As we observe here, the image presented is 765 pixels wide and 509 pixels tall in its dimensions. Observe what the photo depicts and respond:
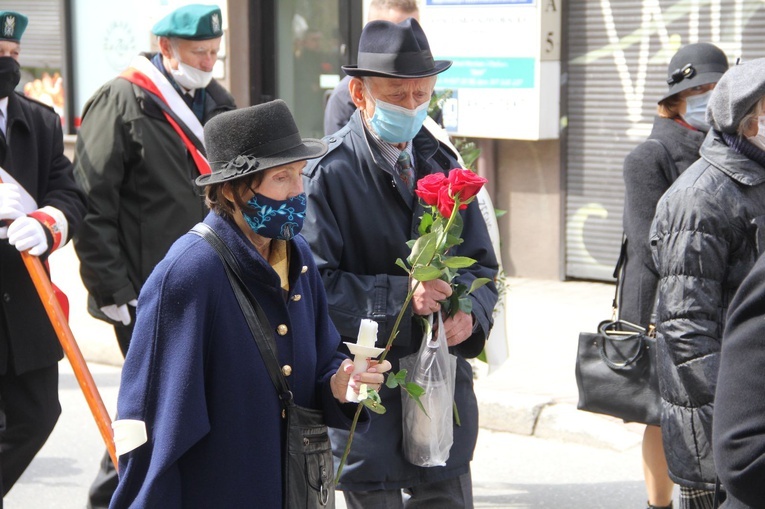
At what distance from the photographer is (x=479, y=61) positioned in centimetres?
920

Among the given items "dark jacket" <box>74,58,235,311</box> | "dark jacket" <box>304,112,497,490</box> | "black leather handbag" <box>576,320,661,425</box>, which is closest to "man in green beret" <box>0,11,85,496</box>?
"dark jacket" <box>74,58,235,311</box>

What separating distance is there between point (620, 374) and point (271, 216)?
207 cm

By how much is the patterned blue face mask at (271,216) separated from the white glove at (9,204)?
1.76m

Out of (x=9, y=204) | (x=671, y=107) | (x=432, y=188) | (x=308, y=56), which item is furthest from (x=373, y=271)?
(x=308, y=56)

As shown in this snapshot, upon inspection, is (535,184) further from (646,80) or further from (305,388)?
(305,388)

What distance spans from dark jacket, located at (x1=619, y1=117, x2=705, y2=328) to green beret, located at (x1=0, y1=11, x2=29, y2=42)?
2.46 meters

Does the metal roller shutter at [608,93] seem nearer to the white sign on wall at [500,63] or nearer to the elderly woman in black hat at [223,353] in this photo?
the white sign on wall at [500,63]

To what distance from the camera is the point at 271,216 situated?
2949 millimetres

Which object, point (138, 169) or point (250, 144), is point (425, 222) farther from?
point (138, 169)

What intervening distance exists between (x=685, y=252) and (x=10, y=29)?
261cm

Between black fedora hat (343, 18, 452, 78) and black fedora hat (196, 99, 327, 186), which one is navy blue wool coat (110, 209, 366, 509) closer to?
black fedora hat (196, 99, 327, 186)

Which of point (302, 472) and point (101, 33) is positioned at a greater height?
point (101, 33)

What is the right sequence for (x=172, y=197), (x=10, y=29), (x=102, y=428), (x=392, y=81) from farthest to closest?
(x=172, y=197)
(x=10, y=29)
(x=392, y=81)
(x=102, y=428)

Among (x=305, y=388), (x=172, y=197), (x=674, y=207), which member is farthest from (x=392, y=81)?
(x=172, y=197)
